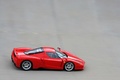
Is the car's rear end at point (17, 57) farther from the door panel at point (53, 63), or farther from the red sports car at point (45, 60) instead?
the door panel at point (53, 63)

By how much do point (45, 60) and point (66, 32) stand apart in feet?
17.9

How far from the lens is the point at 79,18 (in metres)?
22.8

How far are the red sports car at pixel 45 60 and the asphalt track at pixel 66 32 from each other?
0.26 metres

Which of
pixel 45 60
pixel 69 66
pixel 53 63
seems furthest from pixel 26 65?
pixel 69 66

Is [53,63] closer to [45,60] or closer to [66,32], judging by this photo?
[45,60]

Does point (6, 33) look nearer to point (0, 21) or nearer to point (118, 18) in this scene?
point (0, 21)

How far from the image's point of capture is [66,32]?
20.6 metres

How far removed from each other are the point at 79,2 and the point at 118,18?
3.12 m

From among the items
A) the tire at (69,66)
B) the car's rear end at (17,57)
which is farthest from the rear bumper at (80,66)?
the car's rear end at (17,57)

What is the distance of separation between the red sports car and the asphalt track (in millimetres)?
259

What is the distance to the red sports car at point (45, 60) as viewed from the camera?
1509 cm

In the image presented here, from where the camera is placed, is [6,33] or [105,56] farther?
[6,33]

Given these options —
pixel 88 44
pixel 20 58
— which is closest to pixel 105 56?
pixel 88 44

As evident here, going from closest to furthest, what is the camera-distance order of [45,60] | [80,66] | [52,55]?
1. [45,60]
2. [52,55]
3. [80,66]
